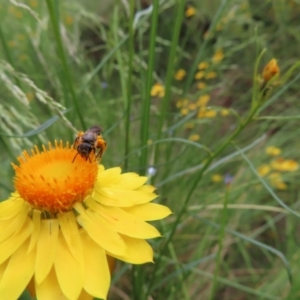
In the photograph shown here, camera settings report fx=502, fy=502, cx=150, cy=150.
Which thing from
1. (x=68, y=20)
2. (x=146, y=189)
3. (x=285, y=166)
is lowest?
(x=285, y=166)

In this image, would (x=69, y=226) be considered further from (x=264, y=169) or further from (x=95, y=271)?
(x=264, y=169)

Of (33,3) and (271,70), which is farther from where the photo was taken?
(33,3)

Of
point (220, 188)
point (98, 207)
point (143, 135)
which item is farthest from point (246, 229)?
point (98, 207)

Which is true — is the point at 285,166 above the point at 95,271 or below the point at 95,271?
below

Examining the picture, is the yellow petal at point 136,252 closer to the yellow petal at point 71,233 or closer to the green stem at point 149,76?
the yellow petal at point 71,233

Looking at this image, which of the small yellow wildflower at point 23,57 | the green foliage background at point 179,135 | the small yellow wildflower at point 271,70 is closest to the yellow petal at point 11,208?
the green foliage background at point 179,135

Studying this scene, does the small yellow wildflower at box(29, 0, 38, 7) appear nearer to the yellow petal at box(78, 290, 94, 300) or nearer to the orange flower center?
the orange flower center

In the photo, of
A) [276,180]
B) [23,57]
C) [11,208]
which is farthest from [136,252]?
[23,57]

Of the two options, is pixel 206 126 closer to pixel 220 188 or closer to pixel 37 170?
pixel 220 188
